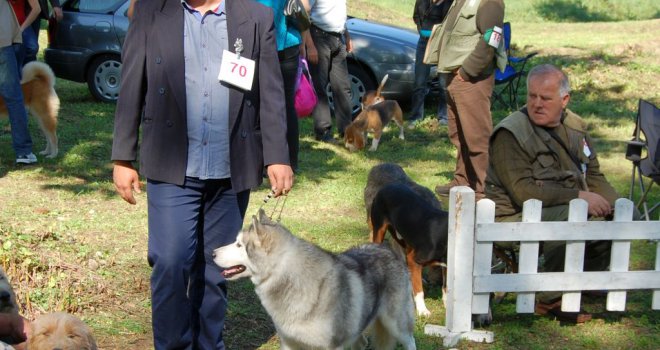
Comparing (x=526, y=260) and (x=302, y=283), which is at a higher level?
(x=302, y=283)

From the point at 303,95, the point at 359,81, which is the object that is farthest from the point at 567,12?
the point at 303,95

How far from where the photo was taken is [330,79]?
992cm

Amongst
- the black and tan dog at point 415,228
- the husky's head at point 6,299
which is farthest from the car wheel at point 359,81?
the husky's head at point 6,299

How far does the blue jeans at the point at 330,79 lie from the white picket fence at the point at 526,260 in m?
5.09

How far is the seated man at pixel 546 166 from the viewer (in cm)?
513

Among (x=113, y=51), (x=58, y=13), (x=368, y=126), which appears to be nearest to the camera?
(x=368, y=126)

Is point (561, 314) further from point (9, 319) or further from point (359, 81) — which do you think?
point (359, 81)

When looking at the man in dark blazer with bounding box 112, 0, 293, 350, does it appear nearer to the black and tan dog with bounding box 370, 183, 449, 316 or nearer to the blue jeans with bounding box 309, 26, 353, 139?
the black and tan dog with bounding box 370, 183, 449, 316

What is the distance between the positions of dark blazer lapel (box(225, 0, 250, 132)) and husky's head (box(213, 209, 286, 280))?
49 cm

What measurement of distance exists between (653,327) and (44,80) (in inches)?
256

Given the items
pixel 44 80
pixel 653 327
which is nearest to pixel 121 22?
pixel 44 80

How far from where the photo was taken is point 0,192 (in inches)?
305

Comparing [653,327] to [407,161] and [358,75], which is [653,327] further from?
[358,75]

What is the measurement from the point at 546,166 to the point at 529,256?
0.66 m
